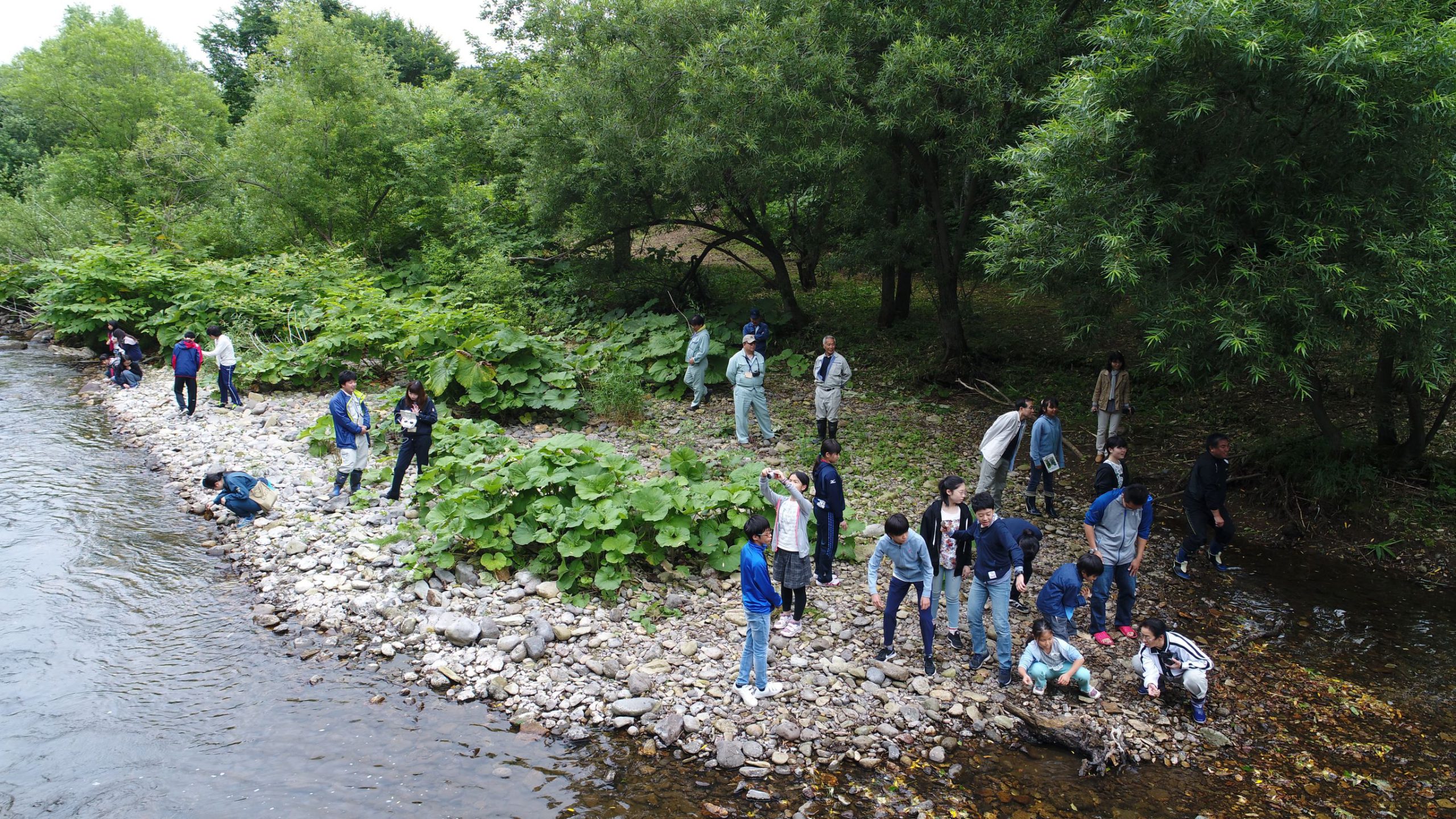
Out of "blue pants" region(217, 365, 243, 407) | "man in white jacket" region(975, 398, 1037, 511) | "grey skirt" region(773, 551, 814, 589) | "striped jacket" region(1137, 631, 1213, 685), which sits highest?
"blue pants" region(217, 365, 243, 407)

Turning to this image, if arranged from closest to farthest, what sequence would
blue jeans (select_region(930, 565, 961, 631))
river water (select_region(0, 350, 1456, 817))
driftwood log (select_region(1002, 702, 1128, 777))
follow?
1. river water (select_region(0, 350, 1456, 817))
2. driftwood log (select_region(1002, 702, 1128, 777))
3. blue jeans (select_region(930, 565, 961, 631))

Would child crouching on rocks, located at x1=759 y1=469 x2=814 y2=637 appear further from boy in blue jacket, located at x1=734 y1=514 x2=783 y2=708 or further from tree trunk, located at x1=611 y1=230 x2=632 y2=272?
tree trunk, located at x1=611 y1=230 x2=632 y2=272

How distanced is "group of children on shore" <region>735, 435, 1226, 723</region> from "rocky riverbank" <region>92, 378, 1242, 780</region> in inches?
6.3

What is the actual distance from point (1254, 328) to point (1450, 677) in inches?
130

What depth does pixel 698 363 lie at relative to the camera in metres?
12.4

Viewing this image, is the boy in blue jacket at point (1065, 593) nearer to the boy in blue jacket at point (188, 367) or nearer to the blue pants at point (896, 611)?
the blue pants at point (896, 611)

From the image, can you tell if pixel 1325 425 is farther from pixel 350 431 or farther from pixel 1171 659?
pixel 350 431

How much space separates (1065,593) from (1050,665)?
1.93ft

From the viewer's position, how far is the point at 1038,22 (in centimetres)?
979

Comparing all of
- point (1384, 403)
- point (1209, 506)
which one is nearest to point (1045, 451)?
point (1209, 506)

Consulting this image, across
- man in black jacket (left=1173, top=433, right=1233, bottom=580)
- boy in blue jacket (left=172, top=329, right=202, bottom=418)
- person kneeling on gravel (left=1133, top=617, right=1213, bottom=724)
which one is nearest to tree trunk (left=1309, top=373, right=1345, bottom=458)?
man in black jacket (left=1173, top=433, right=1233, bottom=580)

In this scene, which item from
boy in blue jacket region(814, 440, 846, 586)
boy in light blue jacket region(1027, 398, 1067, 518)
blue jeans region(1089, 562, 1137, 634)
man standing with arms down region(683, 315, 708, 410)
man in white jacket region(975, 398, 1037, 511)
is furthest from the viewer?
man standing with arms down region(683, 315, 708, 410)

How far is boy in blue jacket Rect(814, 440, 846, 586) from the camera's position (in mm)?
7000

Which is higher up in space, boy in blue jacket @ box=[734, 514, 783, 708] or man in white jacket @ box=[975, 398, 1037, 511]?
man in white jacket @ box=[975, 398, 1037, 511]
